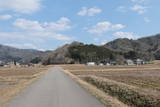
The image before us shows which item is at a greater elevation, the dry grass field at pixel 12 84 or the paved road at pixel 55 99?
the paved road at pixel 55 99

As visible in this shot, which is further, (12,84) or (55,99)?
(12,84)

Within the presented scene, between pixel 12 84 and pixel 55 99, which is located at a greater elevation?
pixel 55 99

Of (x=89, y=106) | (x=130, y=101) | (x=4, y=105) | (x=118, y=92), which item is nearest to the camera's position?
(x=89, y=106)

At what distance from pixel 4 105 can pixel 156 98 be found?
696 centimetres

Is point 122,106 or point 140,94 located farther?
point 140,94

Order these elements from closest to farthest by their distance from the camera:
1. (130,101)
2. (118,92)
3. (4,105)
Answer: (4,105) < (130,101) < (118,92)

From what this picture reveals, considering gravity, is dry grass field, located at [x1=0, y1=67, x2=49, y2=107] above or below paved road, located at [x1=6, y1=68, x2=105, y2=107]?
below

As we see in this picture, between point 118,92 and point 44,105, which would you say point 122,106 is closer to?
point 44,105

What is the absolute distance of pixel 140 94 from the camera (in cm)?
1234

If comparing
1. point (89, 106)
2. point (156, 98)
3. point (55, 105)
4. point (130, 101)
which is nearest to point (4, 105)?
point (55, 105)

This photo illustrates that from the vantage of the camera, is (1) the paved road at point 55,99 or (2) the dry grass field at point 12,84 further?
(2) the dry grass field at point 12,84

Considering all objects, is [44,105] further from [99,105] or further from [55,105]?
[99,105]

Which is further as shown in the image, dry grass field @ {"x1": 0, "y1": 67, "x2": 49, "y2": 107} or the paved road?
dry grass field @ {"x1": 0, "y1": 67, "x2": 49, "y2": 107}

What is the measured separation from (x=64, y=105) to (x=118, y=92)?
214 inches
